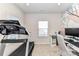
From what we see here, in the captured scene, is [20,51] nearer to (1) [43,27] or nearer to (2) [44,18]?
(1) [43,27]

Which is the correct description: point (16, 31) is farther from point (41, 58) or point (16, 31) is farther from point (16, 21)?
point (41, 58)

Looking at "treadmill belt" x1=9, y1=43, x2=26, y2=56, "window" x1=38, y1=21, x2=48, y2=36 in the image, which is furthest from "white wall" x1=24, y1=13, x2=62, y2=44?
"treadmill belt" x1=9, y1=43, x2=26, y2=56

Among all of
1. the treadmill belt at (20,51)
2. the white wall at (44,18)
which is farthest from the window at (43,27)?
the treadmill belt at (20,51)

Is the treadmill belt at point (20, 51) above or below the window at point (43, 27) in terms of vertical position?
below

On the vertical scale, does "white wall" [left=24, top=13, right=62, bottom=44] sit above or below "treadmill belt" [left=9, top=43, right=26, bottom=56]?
above

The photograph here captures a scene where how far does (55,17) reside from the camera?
5.37ft

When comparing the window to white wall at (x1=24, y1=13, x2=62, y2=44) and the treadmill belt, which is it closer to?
white wall at (x1=24, y1=13, x2=62, y2=44)

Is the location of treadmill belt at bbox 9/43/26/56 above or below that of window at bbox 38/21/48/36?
below

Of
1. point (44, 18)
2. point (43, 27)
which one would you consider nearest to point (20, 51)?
point (43, 27)

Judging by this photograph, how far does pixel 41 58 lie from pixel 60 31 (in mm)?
758

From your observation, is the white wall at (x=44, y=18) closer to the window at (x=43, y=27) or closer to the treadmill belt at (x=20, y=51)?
the window at (x=43, y=27)

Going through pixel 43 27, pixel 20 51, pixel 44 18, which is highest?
pixel 44 18

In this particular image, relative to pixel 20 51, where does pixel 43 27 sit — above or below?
above

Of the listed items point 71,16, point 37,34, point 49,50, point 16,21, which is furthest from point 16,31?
point 71,16
